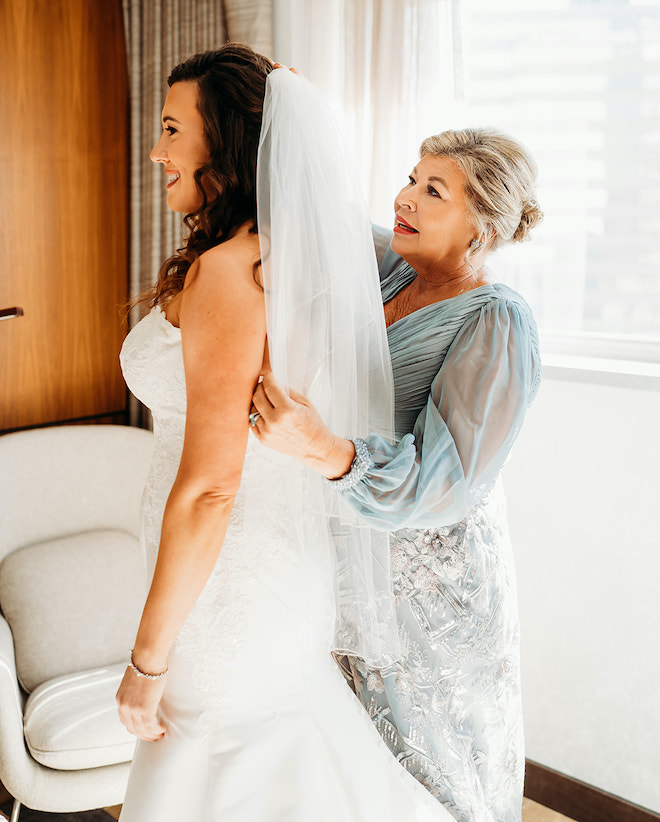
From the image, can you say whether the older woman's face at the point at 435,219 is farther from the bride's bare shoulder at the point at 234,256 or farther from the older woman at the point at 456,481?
the bride's bare shoulder at the point at 234,256

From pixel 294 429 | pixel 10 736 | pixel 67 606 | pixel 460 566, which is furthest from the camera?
pixel 67 606

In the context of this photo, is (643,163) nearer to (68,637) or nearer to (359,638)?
(359,638)

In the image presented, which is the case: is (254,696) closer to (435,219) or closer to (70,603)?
(435,219)

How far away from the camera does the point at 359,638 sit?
136 cm

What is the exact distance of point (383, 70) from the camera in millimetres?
2297

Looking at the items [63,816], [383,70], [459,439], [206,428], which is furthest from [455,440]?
[63,816]

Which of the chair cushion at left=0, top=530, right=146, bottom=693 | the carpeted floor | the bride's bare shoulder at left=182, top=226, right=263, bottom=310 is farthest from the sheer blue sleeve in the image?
the carpeted floor

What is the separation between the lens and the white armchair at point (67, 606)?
6.11 ft

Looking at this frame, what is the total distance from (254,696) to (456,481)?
497 mm

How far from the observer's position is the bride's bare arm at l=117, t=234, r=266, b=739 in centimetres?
114

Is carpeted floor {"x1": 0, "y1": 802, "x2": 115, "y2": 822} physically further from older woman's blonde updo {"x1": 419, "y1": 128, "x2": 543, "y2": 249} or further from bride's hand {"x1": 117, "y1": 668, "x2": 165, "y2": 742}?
older woman's blonde updo {"x1": 419, "y1": 128, "x2": 543, "y2": 249}

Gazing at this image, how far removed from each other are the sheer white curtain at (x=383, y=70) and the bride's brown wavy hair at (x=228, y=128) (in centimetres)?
108

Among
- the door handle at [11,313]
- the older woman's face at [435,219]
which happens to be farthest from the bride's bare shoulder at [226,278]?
the door handle at [11,313]

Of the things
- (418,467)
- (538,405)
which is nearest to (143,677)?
(418,467)
